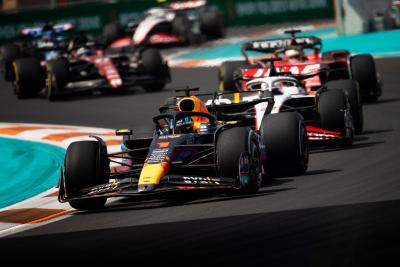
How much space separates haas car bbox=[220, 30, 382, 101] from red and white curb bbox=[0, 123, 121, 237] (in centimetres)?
245

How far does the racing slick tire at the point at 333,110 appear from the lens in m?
14.4

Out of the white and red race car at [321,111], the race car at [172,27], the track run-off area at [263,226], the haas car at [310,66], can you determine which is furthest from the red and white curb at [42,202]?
the race car at [172,27]

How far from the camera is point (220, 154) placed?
11234 mm

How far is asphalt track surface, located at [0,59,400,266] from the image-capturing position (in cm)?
821

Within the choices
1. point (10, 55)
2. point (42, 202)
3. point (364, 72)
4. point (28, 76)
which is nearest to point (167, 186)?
point (42, 202)

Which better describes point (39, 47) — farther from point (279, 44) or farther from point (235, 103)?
point (235, 103)

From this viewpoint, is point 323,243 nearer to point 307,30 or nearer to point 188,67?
point 188,67

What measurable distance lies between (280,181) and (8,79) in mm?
19926

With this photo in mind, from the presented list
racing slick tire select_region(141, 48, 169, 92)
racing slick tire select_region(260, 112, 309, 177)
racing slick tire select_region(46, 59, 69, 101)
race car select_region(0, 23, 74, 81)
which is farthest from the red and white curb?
race car select_region(0, 23, 74, 81)

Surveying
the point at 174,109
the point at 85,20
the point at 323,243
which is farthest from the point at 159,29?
the point at 323,243

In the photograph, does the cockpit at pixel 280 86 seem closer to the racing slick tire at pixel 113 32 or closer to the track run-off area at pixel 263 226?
the track run-off area at pixel 263 226

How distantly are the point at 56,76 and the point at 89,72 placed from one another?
1.40 metres

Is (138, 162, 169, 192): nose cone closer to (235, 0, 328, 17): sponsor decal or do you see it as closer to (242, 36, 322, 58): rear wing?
(242, 36, 322, 58): rear wing

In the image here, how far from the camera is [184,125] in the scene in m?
12.4
